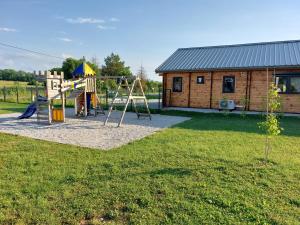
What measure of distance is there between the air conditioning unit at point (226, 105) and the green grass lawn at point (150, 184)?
7.65 meters

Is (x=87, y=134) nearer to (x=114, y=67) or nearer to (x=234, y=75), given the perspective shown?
(x=234, y=75)

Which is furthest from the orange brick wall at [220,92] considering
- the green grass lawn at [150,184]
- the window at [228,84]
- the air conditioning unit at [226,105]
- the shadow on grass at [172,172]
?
the shadow on grass at [172,172]

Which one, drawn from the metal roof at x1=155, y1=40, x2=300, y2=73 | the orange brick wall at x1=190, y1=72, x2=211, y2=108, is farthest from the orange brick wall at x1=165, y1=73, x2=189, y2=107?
the metal roof at x1=155, y1=40, x2=300, y2=73

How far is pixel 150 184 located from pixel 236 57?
13.0 m

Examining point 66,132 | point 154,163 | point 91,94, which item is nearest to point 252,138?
point 154,163

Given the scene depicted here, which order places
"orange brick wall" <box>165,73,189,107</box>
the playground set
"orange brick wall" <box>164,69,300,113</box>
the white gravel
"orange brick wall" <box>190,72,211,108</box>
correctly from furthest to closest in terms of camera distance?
"orange brick wall" <box>165,73,189,107</box> < "orange brick wall" <box>190,72,211,108</box> < "orange brick wall" <box>164,69,300,113</box> < the playground set < the white gravel

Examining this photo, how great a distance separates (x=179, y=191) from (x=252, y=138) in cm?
424

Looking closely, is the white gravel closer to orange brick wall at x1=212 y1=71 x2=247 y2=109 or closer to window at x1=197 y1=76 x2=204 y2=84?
orange brick wall at x1=212 y1=71 x2=247 y2=109

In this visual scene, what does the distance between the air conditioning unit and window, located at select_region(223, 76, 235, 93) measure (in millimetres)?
899

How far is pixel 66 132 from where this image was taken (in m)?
7.71

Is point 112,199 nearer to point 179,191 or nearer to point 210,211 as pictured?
point 179,191

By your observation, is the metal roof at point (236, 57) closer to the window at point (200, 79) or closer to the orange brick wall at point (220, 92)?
the orange brick wall at point (220, 92)

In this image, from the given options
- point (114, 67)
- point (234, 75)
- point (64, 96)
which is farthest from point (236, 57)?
point (114, 67)

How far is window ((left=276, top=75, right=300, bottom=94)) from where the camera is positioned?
12.5 meters
